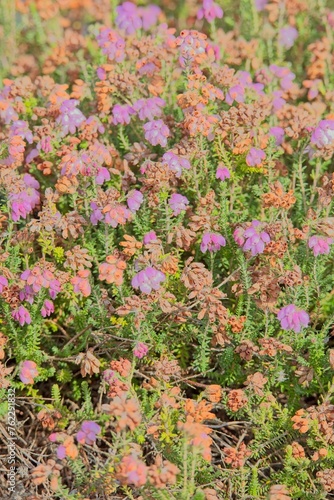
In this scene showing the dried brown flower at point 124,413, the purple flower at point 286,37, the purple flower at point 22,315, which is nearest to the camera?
the dried brown flower at point 124,413

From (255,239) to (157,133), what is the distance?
879 millimetres

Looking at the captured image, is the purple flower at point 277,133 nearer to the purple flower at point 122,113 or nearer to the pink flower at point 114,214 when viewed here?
the purple flower at point 122,113

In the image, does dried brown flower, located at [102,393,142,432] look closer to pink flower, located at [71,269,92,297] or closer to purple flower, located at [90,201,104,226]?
pink flower, located at [71,269,92,297]

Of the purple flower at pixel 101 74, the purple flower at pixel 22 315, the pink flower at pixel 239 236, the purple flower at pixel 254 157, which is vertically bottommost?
the purple flower at pixel 22 315

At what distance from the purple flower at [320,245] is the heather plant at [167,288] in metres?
0.01

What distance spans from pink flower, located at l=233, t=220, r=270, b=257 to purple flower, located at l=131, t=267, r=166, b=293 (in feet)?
1.47

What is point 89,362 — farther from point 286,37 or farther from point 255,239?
point 286,37

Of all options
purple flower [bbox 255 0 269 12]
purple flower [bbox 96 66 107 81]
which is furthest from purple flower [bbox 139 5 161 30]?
purple flower [bbox 96 66 107 81]

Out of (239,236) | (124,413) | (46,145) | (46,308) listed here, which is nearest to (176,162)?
(239,236)

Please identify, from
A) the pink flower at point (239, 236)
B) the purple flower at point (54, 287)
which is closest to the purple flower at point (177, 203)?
the pink flower at point (239, 236)

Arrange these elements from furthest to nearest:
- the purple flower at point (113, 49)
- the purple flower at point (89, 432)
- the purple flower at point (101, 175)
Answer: the purple flower at point (113, 49)
the purple flower at point (101, 175)
the purple flower at point (89, 432)

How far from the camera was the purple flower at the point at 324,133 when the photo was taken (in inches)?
145

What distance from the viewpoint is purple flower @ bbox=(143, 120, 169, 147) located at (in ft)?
12.4

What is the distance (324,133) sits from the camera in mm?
3697
